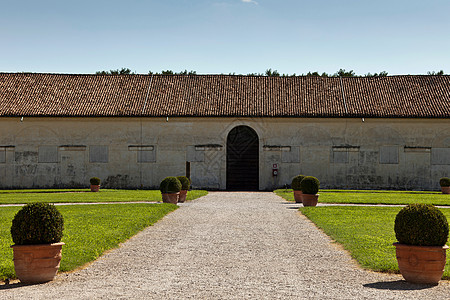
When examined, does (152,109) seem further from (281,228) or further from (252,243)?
(252,243)

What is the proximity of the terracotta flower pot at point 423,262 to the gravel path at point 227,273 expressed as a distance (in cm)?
17

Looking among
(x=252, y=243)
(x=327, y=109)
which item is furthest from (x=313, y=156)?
(x=252, y=243)

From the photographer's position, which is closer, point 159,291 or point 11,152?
point 159,291

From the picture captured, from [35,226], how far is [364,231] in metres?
8.25

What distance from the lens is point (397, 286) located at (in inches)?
314

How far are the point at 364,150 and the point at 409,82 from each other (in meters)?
7.14

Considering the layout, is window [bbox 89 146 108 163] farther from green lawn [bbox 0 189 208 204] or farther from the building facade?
green lawn [bbox 0 189 208 204]

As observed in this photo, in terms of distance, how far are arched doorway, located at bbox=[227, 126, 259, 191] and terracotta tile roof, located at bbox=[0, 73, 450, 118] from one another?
4.83 ft

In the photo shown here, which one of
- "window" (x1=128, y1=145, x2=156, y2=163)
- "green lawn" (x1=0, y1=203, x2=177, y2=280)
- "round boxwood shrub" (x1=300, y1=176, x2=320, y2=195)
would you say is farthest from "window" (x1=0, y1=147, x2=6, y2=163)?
"round boxwood shrub" (x1=300, y1=176, x2=320, y2=195)

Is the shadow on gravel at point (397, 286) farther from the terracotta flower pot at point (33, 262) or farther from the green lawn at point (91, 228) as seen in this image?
the green lawn at point (91, 228)

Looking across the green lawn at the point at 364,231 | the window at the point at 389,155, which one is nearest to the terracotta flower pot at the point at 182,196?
the green lawn at the point at 364,231

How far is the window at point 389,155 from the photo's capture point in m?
37.4

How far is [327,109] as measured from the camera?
Result: 38.2m

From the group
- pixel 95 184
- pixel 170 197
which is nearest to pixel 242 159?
pixel 95 184
